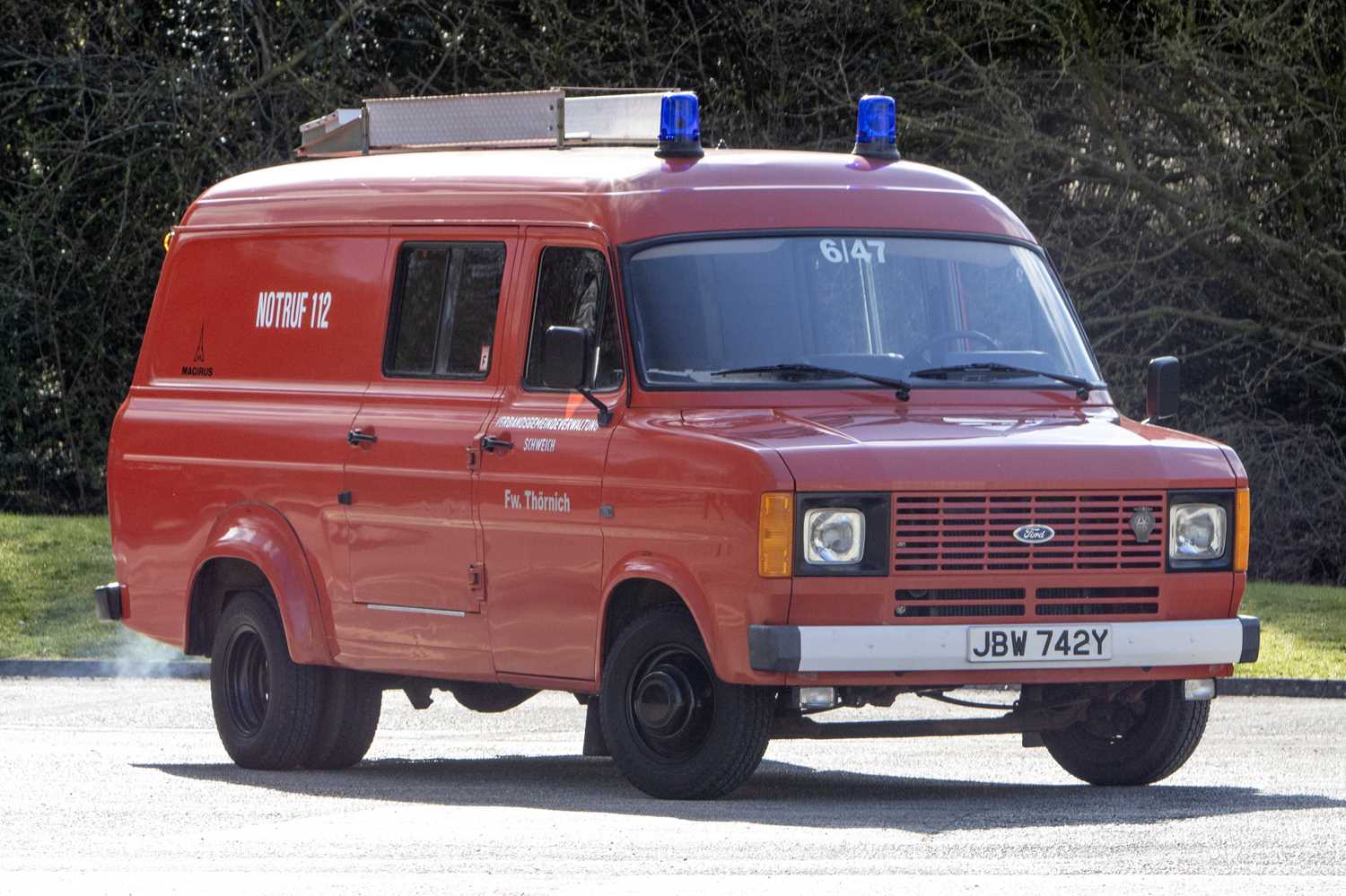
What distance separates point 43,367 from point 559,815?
18677 millimetres

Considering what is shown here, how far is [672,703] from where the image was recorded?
9.52 metres

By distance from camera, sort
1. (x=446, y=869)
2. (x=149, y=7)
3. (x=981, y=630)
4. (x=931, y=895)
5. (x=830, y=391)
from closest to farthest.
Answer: (x=931, y=895) < (x=446, y=869) < (x=981, y=630) < (x=830, y=391) < (x=149, y=7)

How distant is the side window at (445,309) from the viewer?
35.1 feet

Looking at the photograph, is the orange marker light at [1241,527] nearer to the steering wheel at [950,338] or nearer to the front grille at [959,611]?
the front grille at [959,611]

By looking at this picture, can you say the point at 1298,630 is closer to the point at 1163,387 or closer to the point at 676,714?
the point at 1163,387

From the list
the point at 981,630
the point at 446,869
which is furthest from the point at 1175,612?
the point at 446,869

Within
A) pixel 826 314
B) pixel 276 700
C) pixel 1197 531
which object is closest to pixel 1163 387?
pixel 1197 531

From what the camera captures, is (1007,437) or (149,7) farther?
(149,7)

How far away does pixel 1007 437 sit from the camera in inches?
375

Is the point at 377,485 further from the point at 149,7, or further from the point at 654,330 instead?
the point at 149,7

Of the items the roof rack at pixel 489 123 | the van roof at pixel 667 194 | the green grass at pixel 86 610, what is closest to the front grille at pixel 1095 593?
the van roof at pixel 667 194

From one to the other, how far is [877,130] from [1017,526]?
2.37 meters

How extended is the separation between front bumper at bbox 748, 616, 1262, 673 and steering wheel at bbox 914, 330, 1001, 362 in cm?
134

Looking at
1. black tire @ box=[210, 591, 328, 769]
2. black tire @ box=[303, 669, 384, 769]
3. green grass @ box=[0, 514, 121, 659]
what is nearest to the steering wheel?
black tire @ box=[303, 669, 384, 769]
